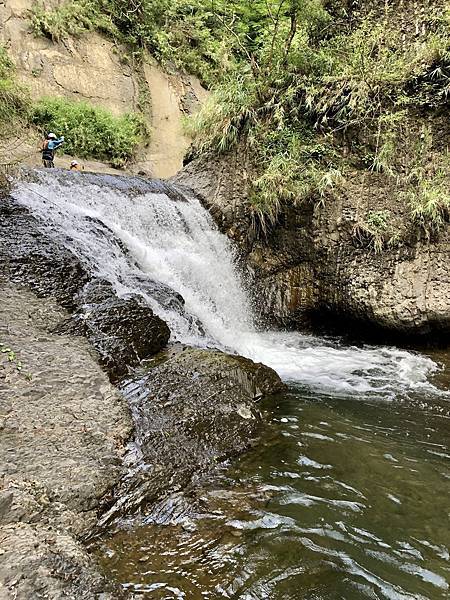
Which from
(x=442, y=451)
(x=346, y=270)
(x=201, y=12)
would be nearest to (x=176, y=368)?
(x=442, y=451)

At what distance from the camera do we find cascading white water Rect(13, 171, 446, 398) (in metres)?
5.93

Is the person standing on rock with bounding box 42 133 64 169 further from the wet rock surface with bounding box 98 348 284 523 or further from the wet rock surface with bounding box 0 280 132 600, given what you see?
the wet rock surface with bounding box 98 348 284 523

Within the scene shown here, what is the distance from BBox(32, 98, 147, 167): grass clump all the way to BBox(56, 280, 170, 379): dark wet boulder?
34.1 feet

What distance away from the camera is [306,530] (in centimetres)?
280

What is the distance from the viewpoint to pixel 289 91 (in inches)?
340

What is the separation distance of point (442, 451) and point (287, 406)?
4.89ft

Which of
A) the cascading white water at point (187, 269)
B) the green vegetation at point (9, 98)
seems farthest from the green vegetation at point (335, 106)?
the green vegetation at point (9, 98)

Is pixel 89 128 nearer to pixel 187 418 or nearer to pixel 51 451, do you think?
pixel 187 418

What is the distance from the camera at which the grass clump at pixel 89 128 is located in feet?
45.1

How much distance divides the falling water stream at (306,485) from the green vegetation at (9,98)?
665 cm

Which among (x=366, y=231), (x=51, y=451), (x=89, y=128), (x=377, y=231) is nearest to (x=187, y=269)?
(x=366, y=231)

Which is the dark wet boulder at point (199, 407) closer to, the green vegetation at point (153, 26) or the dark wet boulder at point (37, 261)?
the dark wet boulder at point (37, 261)

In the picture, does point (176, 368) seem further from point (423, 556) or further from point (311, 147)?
point (311, 147)

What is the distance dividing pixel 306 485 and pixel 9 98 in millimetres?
13758
